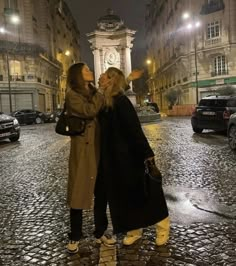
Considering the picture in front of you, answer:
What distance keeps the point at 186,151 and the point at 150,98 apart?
2883 inches

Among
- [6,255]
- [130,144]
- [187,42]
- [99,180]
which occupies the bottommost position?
[6,255]

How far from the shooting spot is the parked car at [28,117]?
123 ft

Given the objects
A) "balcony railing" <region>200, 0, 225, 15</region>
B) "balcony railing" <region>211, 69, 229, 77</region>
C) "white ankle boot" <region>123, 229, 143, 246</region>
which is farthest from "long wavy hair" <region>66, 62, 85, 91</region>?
"balcony railing" <region>200, 0, 225, 15</region>

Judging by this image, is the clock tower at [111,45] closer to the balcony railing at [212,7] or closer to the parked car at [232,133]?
the balcony railing at [212,7]

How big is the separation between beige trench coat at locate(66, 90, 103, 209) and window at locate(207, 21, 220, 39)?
1734 inches

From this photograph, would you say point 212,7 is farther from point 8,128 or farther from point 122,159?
point 122,159

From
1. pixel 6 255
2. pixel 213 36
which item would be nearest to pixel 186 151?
pixel 6 255

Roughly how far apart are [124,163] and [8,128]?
13.6 metres

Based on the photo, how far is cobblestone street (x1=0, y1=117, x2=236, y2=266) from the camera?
377 cm

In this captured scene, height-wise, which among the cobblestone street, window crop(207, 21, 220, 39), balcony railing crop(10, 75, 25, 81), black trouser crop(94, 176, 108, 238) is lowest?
the cobblestone street

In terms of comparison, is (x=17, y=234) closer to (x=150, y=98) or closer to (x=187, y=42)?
(x=187, y=42)

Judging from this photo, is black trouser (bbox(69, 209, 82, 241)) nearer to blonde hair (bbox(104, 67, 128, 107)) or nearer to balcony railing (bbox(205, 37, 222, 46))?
blonde hair (bbox(104, 67, 128, 107))

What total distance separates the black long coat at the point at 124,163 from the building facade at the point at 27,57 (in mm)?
37726

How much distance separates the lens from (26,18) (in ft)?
160
